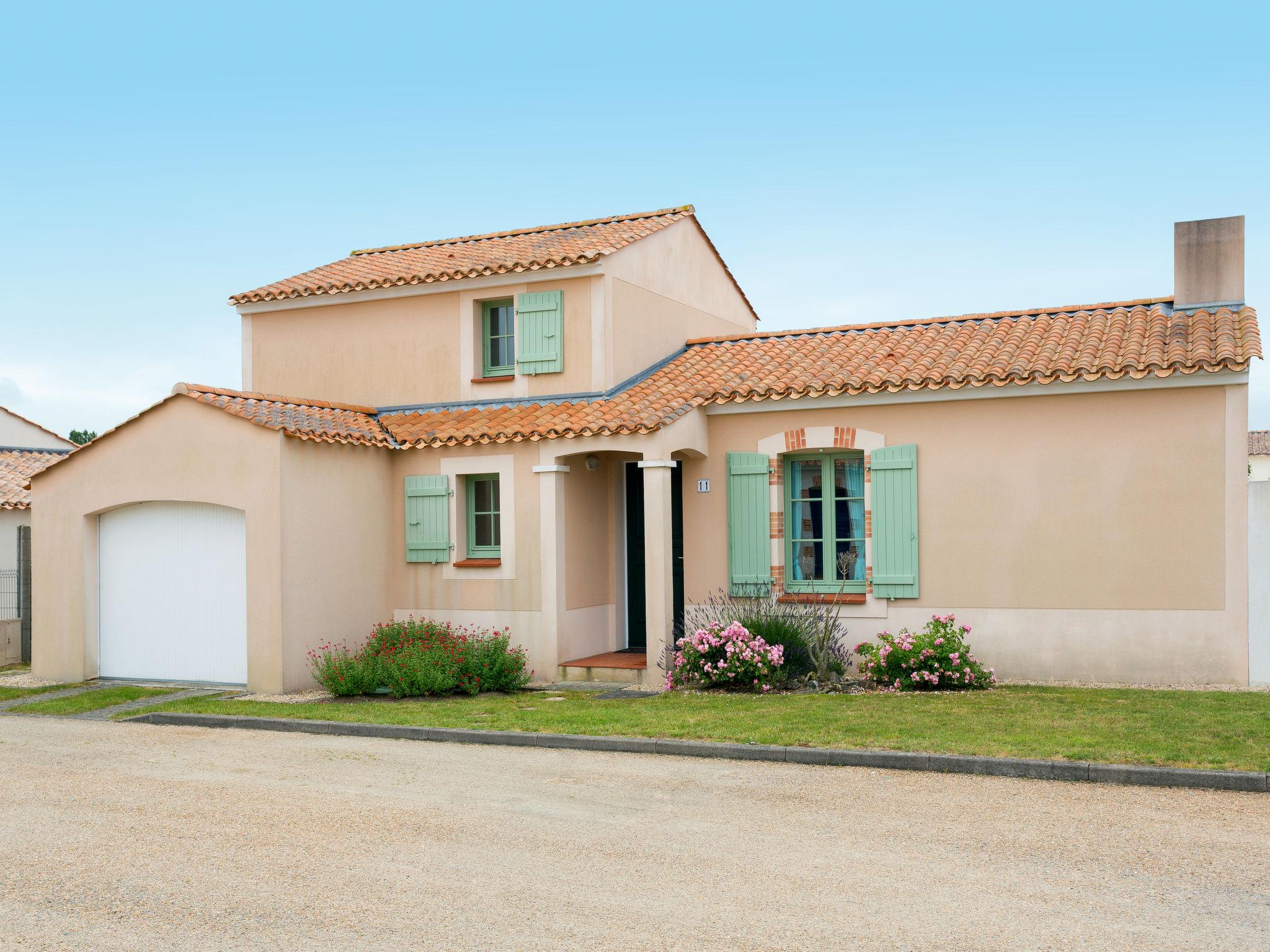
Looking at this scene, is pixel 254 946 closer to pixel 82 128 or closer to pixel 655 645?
pixel 655 645

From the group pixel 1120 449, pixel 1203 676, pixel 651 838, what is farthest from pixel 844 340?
pixel 651 838

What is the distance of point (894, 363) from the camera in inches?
556

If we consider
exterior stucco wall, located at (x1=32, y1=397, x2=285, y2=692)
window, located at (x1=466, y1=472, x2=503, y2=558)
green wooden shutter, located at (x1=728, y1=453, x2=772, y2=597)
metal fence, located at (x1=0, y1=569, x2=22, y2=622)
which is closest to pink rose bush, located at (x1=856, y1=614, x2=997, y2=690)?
green wooden shutter, located at (x1=728, y1=453, x2=772, y2=597)

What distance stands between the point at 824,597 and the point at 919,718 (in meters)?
3.62

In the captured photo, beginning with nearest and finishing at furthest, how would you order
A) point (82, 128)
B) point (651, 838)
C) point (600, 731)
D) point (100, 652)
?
point (651, 838)
point (600, 731)
point (100, 652)
point (82, 128)

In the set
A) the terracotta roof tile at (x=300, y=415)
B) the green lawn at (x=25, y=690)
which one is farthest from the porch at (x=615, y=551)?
the green lawn at (x=25, y=690)

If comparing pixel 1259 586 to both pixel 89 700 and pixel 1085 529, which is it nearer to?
pixel 1085 529

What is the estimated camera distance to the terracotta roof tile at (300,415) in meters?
13.7

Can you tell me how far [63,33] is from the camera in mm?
13898

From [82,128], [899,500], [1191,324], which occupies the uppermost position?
[82,128]

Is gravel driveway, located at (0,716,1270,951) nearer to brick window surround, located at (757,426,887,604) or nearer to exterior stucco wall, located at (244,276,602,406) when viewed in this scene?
brick window surround, located at (757,426,887,604)

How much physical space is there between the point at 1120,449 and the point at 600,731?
6674mm

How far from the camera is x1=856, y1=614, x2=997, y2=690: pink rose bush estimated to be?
12.3 metres

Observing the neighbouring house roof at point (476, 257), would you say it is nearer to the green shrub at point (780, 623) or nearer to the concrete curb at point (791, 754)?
the green shrub at point (780, 623)
